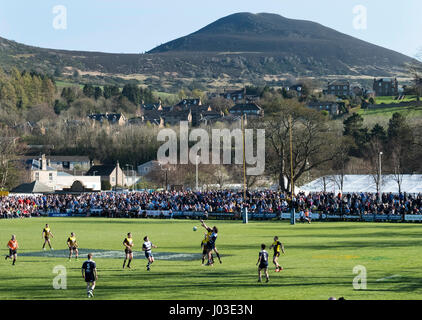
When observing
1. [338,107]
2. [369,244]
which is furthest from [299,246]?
[338,107]

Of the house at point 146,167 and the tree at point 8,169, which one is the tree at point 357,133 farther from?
the tree at point 8,169

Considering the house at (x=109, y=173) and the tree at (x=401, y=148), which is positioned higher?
the tree at (x=401, y=148)

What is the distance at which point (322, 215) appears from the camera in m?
57.3

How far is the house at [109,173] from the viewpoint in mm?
140625

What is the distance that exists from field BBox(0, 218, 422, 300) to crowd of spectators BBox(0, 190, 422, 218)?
11761 millimetres

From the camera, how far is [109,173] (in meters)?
141

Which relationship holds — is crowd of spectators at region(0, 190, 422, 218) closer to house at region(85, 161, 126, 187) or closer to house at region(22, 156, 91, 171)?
house at region(85, 161, 126, 187)

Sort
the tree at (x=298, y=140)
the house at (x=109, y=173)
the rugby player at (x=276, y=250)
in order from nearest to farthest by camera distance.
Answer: the rugby player at (x=276, y=250), the tree at (x=298, y=140), the house at (x=109, y=173)

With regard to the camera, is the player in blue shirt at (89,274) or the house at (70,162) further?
the house at (70,162)

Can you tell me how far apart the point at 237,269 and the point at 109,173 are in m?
117

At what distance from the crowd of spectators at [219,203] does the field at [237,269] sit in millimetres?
11761

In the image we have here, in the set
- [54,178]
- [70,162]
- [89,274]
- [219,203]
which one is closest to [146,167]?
[70,162]

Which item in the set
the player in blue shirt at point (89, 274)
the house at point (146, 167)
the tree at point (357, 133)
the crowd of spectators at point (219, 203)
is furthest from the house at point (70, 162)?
the player in blue shirt at point (89, 274)
